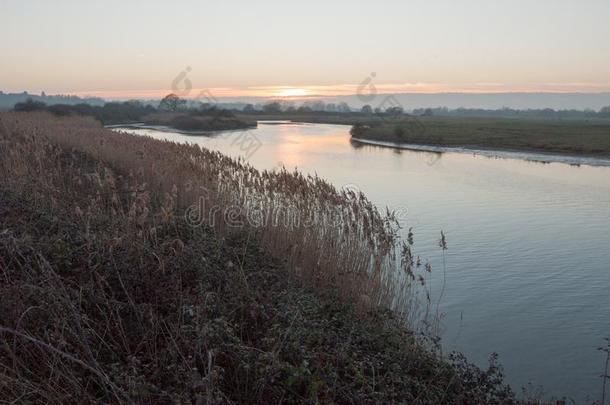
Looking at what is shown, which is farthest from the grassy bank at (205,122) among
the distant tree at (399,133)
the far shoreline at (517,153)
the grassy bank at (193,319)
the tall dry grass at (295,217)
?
the grassy bank at (193,319)

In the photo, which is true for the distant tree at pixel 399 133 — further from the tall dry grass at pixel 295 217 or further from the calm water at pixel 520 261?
the tall dry grass at pixel 295 217

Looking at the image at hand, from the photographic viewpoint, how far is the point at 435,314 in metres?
8.54

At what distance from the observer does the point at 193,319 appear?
4805mm

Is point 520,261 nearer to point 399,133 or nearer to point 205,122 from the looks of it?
point 399,133

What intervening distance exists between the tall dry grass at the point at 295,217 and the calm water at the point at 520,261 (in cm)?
126

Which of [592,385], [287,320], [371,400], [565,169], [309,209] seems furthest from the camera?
[565,169]

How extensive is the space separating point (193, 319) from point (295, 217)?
5.60m

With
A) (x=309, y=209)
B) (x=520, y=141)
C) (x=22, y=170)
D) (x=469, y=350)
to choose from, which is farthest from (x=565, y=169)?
(x=22, y=170)

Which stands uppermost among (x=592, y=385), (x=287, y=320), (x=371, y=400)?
(x=287, y=320)

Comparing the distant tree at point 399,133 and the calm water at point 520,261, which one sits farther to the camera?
the distant tree at point 399,133

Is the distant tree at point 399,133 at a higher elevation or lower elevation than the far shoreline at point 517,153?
higher

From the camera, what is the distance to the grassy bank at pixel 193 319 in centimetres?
425

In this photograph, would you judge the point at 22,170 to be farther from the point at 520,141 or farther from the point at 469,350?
the point at 520,141

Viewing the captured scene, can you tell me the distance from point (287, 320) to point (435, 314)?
151 inches
